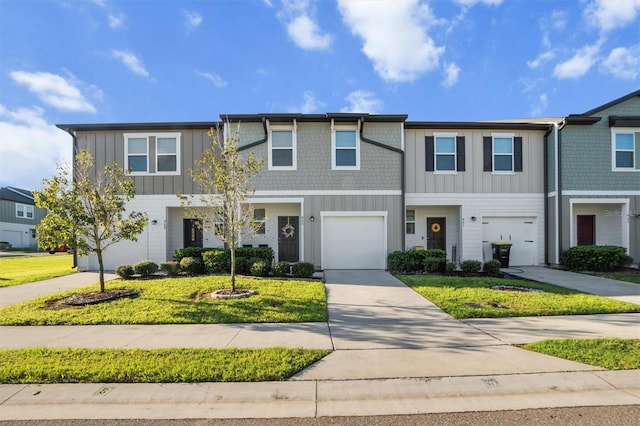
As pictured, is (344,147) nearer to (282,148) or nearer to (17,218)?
(282,148)

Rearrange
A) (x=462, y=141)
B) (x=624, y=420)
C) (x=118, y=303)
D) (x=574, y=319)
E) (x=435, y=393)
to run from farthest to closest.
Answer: (x=462, y=141) < (x=118, y=303) < (x=574, y=319) < (x=435, y=393) < (x=624, y=420)

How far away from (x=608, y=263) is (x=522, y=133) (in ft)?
19.3

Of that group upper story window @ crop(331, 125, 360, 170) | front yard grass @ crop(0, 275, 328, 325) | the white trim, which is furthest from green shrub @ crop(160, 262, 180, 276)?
the white trim

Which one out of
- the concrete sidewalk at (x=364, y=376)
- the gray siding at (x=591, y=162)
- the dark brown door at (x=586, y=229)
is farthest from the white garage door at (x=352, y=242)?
the dark brown door at (x=586, y=229)

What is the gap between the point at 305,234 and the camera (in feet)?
41.2

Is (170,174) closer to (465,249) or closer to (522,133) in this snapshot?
(465,249)

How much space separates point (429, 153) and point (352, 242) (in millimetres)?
4974

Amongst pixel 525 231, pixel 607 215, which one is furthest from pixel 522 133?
pixel 607 215

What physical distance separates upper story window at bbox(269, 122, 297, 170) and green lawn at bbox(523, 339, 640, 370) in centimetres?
989

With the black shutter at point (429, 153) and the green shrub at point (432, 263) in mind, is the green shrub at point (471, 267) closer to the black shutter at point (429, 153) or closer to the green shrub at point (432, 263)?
the green shrub at point (432, 263)

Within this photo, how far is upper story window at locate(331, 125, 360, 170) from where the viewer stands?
41.8ft

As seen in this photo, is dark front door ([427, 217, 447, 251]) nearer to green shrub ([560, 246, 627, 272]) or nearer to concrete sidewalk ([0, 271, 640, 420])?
green shrub ([560, 246, 627, 272])

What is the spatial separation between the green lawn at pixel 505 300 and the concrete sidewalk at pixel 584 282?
0.69 m

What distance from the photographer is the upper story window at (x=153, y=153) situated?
13.3 m
